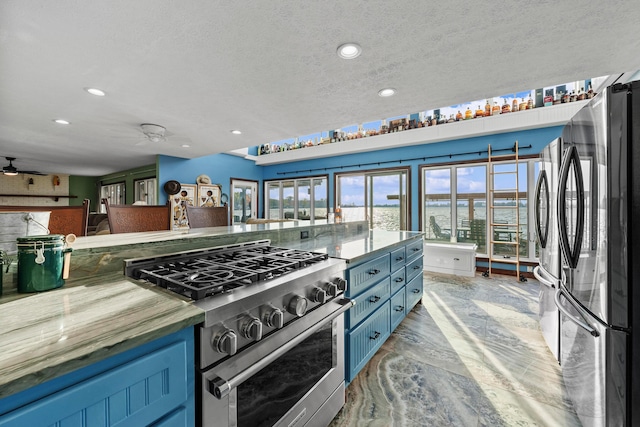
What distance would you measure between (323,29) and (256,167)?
6560 millimetres

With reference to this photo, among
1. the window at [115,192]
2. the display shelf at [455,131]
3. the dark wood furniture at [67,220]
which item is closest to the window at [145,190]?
the window at [115,192]

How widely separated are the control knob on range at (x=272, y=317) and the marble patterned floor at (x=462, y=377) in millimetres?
921

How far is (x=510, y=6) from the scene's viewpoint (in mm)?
1404

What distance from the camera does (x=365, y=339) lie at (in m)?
1.78

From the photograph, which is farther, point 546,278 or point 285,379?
point 546,278

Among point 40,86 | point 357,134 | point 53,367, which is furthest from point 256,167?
point 53,367

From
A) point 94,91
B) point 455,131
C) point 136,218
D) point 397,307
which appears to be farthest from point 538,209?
point 94,91

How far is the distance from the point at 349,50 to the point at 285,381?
2.01 m

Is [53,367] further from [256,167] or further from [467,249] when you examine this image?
[256,167]

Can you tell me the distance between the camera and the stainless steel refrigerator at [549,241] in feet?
6.23

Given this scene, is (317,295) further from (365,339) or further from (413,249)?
(413,249)

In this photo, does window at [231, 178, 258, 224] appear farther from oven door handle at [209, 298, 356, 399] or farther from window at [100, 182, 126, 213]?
oven door handle at [209, 298, 356, 399]

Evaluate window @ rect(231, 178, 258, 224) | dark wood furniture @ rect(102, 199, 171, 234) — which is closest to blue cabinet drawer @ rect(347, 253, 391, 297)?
dark wood furniture @ rect(102, 199, 171, 234)

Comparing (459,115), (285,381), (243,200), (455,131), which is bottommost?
(285,381)
